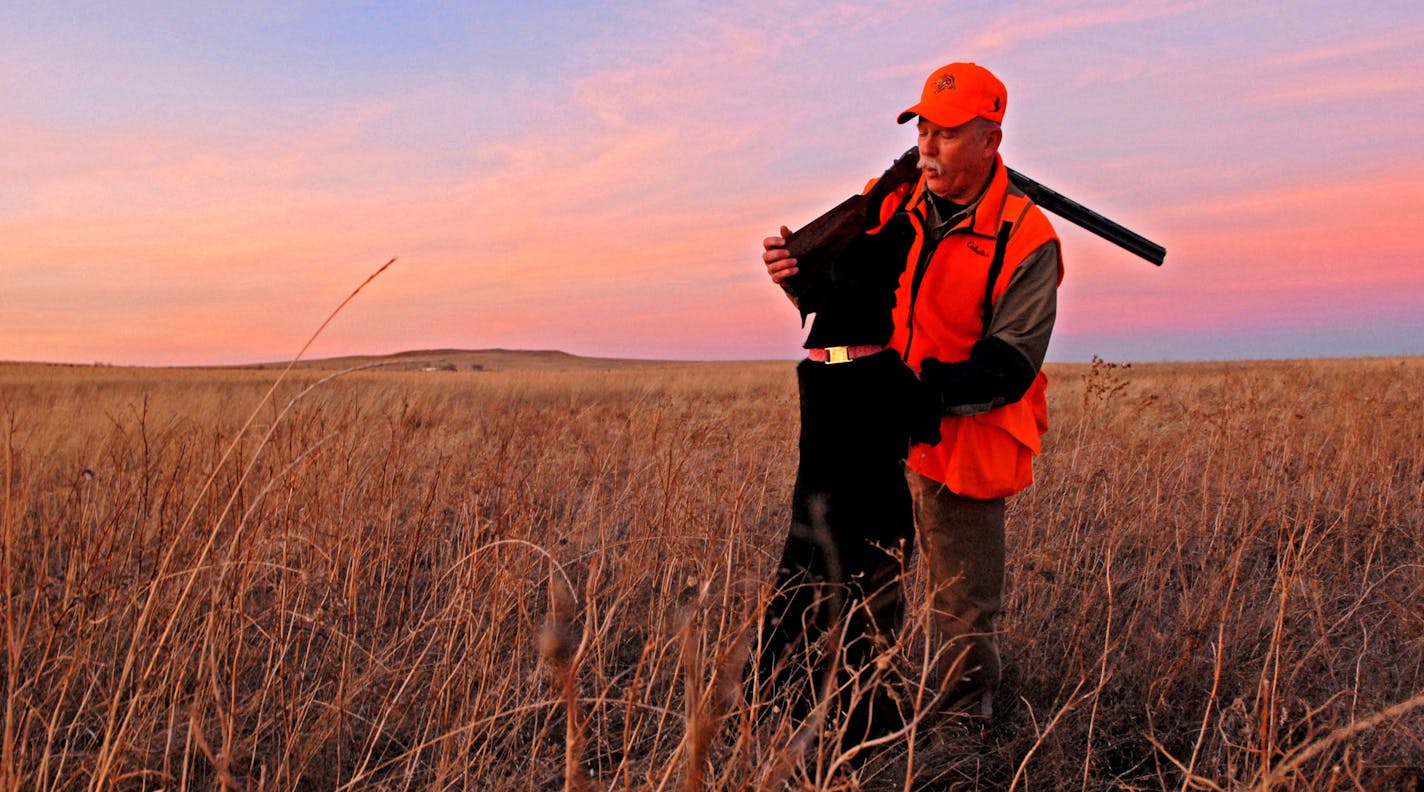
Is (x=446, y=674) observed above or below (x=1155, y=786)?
above

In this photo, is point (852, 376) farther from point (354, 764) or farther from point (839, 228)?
point (354, 764)

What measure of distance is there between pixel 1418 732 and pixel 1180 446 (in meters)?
4.17

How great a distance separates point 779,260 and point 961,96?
2.50 ft

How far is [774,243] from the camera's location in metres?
2.40

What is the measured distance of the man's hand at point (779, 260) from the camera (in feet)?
7.63

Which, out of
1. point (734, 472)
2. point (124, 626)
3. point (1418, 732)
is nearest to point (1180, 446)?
point (734, 472)

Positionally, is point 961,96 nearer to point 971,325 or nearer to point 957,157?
point 957,157

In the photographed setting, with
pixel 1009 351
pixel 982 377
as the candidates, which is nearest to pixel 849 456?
pixel 982 377

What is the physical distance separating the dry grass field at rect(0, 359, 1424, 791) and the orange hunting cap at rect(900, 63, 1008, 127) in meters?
1.18

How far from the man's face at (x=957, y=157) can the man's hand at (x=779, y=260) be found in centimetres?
61

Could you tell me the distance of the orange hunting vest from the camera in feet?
8.65

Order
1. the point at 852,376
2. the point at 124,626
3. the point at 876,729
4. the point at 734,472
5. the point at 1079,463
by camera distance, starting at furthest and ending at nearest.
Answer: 1. the point at 1079,463
2. the point at 734,472
3. the point at 124,626
4. the point at 876,729
5. the point at 852,376

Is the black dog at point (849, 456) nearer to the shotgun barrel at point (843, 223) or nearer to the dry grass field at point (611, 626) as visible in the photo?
the shotgun barrel at point (843, 223)

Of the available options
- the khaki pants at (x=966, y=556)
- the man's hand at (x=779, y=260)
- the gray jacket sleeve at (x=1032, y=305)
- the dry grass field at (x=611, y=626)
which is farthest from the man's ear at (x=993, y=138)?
the dry grass field at (x=611, y=626)
